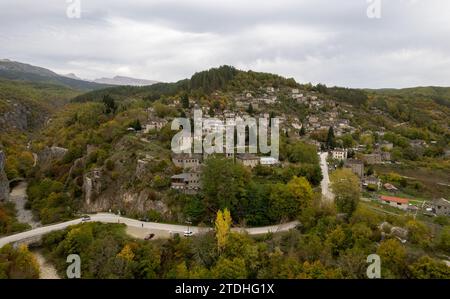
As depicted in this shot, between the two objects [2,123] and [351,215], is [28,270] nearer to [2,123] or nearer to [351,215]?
[351,215]

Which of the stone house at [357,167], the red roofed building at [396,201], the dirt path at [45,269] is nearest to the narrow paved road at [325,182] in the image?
the stone house at [357,167]

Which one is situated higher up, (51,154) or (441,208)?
(51,154)

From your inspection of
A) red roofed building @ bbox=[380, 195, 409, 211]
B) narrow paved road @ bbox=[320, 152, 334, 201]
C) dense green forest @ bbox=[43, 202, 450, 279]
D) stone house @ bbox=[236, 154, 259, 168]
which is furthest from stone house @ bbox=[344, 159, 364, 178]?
dense green forest @ bbox=[43, 202, 450, 279]

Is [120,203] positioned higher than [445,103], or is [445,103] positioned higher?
[445,103]

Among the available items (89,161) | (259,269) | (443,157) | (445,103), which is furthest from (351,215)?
(445,103)

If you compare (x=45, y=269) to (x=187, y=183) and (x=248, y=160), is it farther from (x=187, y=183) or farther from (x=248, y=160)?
(x=248, y=160)

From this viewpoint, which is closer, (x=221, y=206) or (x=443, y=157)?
(x=221, y=206)

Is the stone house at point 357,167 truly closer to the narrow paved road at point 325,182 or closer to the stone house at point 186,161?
the narrow paved road at point 325,182

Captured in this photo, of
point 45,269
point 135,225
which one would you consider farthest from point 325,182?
point 45,269
